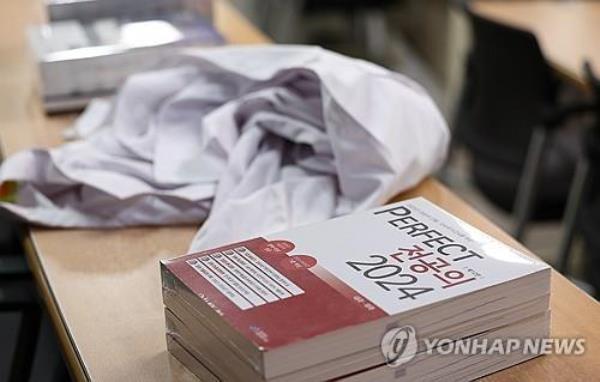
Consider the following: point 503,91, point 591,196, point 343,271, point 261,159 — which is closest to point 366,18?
point 503,91

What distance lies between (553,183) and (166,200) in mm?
1426

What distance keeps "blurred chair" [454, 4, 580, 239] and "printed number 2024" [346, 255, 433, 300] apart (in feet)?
4.85

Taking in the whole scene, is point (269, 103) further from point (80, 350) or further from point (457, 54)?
point (457, 54)

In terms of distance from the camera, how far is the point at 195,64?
1.70 m

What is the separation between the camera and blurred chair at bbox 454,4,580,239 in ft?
8.07

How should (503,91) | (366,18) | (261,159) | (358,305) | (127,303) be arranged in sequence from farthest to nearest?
(366,18), (503,91), (261,159), (127,303), (358,305)

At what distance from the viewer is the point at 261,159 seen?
148 centimetres

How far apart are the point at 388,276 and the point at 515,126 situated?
1.65 meters

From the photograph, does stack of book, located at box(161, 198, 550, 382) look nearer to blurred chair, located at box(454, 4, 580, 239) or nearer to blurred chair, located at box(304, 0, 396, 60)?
blurred chair, located at box(454, 4, 580, 239)

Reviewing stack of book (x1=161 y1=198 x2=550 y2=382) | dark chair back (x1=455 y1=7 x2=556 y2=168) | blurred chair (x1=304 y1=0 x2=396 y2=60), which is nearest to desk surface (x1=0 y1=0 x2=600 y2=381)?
stack of book (x1=161 y1=198 x2=550 y2=382)

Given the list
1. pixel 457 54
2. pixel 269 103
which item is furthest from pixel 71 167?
pixel 457 54

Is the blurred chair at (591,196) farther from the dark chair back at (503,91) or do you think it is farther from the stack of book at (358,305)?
the stack of book at (358,305)

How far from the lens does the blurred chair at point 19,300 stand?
1.36 m

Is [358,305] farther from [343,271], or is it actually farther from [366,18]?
[366,18]
